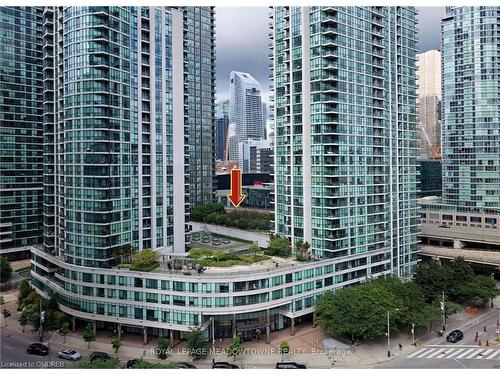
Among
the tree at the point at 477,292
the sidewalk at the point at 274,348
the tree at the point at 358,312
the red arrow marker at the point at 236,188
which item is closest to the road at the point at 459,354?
the sidewalk at the point at 274,348

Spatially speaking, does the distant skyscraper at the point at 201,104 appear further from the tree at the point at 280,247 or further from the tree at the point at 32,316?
the tree at the point at 32,316

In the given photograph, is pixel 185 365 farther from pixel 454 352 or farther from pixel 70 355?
pixel 454 352

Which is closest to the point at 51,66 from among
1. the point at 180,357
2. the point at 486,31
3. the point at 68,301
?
the point at 68,301

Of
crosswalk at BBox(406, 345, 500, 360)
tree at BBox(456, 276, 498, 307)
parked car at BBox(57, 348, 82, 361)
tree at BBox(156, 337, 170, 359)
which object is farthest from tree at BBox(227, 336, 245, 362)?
tree at BBox(456, 276, 498, 307)

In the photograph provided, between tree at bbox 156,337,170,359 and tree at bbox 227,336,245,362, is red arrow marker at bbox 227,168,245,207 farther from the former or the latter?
tree at bbox 156,337,170,359

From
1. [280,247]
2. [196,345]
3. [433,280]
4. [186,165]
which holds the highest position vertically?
[186,165]

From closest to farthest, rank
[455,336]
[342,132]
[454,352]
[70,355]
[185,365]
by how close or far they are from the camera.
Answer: [185,365]
[70,355]
[454,352]
[455,336]
[342,132]

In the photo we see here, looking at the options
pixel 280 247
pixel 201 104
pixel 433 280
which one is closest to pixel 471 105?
pixel 433 280
